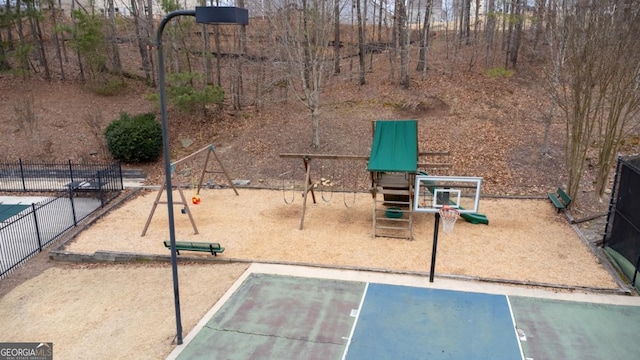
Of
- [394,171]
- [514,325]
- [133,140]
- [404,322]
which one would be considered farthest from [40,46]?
[514,325]

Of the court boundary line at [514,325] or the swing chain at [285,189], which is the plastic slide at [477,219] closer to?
the court boundary line at [514,325]

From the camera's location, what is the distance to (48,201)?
48.4ft

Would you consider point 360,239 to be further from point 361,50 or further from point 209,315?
point 361,50

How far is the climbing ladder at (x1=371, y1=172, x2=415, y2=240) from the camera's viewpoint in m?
11.7

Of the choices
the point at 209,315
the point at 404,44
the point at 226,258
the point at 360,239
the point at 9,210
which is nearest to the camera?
the point at 209,315

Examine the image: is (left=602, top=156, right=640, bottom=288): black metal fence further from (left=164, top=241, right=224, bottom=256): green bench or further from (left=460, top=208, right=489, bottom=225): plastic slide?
(left=164, top=241, right=224, bottom=256): green bench

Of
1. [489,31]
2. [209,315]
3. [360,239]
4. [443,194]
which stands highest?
[489,31]

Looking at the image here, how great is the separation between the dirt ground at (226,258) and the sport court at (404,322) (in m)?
0.57

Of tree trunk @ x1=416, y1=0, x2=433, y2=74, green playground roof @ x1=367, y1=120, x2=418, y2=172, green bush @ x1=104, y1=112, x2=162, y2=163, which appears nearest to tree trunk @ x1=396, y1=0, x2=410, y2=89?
tree trunk @ x1=416, y1=0, x2=433, y2=74

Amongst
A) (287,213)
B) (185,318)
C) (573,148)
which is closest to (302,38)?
(287,213)

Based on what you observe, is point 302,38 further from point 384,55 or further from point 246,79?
point 384,55

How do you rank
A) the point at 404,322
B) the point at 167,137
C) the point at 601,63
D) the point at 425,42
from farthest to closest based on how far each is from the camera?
the point at 425,42 < the point at 601,63 < the point at 404,322 < the point at 167,137

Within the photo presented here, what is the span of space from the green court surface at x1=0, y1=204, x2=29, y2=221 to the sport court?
944 cm

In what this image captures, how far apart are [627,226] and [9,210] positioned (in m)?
17.7
